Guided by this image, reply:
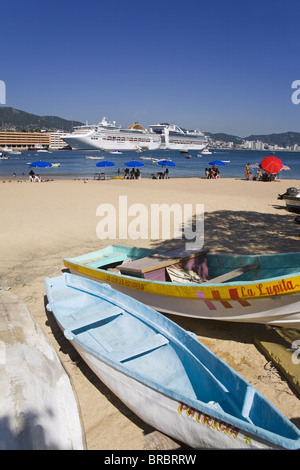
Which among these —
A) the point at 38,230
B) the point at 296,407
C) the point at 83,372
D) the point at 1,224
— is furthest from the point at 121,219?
the point at 296,407

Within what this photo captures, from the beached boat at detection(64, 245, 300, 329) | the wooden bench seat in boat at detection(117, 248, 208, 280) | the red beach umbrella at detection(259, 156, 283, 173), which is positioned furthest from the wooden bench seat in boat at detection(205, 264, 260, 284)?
the red beach umbrella at detection(259, 156, 283, 173)

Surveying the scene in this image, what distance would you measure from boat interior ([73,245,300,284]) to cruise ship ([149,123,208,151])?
132 meters

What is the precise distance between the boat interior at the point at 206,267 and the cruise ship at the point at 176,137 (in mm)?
132010

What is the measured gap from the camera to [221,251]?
31.6 feet

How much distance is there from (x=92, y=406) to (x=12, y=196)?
63.8ft

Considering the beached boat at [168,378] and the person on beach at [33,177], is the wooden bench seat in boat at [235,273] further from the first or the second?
the person on beach at [33,177]

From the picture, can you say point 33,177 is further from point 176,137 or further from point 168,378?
point 176,137

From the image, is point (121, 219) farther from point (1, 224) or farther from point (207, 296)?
point (207, 296)

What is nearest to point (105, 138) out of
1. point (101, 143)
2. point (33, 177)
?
point (101, 143)

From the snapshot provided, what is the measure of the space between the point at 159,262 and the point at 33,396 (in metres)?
3.59

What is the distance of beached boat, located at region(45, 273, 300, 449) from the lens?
2.85 metres

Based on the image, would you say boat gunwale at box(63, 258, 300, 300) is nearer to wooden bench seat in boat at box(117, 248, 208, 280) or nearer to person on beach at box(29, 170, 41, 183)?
wooden bench seat in boat at box(117, 248, 208, 280)

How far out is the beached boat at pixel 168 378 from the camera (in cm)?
285

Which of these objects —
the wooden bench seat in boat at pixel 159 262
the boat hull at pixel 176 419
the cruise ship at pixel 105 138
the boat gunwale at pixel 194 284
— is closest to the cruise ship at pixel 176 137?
the cruise ship at pixel 105 138
